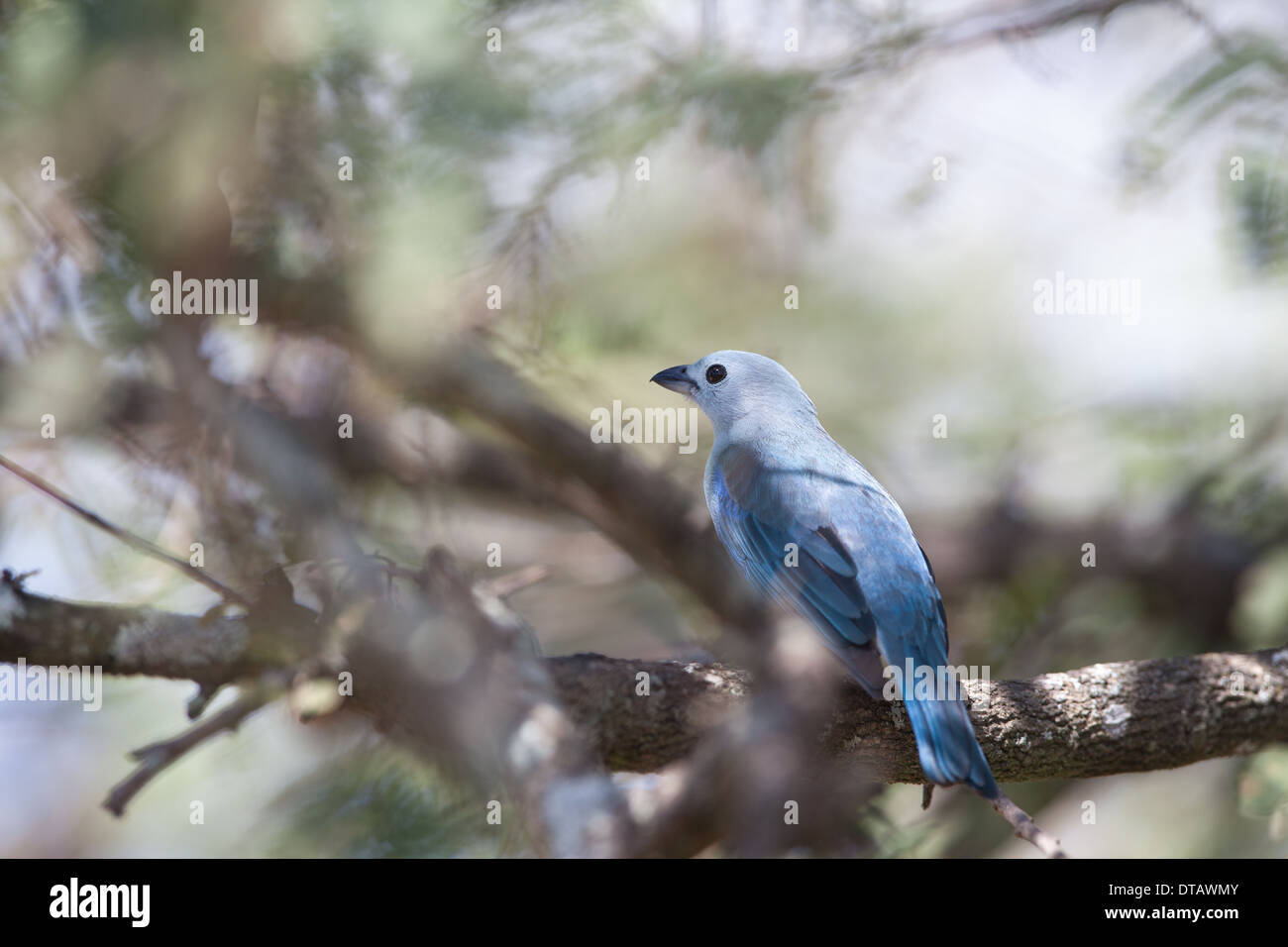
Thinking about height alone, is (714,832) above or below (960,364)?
below

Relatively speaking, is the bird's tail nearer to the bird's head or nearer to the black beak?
the bird's head

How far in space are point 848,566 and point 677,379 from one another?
1.31 meters

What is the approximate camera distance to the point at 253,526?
4.20 m

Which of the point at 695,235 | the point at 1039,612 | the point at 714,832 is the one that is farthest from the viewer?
the point at 695,235

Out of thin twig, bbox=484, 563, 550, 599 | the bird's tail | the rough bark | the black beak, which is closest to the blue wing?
the bird's tail

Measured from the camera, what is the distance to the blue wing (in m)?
3.02

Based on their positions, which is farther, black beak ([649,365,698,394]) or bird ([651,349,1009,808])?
black beak ([649,365,698,394])

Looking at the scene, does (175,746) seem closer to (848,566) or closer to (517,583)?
(517,583)

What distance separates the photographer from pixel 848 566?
3.38 metres

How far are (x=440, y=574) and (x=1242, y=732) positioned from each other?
2583 mm

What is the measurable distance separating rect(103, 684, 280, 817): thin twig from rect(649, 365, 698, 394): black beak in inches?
78.9

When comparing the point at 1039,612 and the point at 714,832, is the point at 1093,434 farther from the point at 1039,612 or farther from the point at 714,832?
the point at 714,832

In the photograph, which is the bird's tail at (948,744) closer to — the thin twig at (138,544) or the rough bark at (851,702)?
the rough bark at (851,702)

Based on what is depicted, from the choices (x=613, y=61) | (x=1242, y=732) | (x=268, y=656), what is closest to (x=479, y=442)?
(x=613, y=61)
